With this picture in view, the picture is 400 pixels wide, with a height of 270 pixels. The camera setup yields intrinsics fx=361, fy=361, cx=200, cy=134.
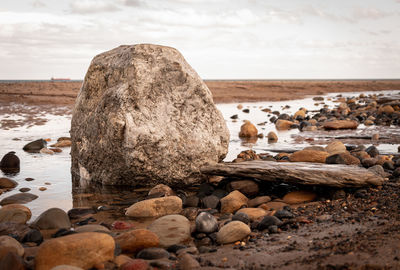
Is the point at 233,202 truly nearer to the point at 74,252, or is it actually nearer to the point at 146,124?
the point at 146,124

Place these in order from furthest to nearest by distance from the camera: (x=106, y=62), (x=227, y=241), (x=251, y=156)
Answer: (x=251, y=156)
(x=106, y=62)
(x=227, y=241)

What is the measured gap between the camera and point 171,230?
3803 millimetres

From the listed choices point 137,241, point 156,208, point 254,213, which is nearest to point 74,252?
point 137,241

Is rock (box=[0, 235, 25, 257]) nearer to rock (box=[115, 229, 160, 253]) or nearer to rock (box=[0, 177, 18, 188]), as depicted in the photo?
rock (box=[115, 229, 160, 253])

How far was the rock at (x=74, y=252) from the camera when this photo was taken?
9.71 ft

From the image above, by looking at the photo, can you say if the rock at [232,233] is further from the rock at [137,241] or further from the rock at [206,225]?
the rock at [137,241]

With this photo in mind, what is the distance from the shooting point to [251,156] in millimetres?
7375

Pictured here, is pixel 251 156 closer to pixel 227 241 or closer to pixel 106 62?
pixel 106 62

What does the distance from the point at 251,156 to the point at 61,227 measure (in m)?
4.26

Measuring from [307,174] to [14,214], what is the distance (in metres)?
3.65

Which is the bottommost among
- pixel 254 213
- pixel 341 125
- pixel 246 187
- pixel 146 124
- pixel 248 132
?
pixel 254 213

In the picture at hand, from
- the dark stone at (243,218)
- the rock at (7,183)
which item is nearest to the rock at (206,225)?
the dark stone at (243,218)

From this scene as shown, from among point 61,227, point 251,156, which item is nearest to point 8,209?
point 61,227

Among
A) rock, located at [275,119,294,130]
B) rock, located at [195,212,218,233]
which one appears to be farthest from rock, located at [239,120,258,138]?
rock, located at [195,212,218,233]
